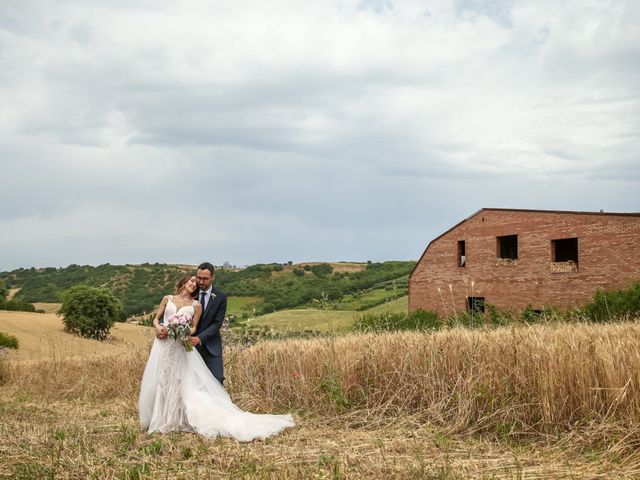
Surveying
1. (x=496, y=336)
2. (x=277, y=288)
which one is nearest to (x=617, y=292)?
(x=496, y=336)

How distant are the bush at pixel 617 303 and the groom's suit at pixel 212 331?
2549 centimetres

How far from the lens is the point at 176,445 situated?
7668mm

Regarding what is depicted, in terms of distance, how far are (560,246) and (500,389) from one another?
1368 inches

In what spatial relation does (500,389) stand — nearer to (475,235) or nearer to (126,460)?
(126,460)

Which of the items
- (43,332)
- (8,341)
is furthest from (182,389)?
(43,332)

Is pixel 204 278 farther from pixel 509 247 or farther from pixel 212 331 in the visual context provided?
pixel 509 247

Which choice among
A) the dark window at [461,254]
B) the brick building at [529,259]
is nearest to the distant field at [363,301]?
the brick building at [529,259]

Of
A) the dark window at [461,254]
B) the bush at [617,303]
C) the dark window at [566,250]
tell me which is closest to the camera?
the bush at [617,303]

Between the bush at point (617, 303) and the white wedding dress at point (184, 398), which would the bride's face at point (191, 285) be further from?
the bush at point (617, 303)

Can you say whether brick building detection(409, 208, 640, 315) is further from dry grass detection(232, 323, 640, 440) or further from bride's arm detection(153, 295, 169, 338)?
bride's arm detection(153, 295, 169, 338)

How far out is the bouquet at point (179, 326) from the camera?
8914mm

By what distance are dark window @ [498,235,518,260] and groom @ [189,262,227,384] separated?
35.6m

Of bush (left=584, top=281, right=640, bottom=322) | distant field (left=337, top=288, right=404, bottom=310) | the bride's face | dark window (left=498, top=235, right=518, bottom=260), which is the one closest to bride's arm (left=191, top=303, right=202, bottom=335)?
the bride's face

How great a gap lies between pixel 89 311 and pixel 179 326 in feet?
160
